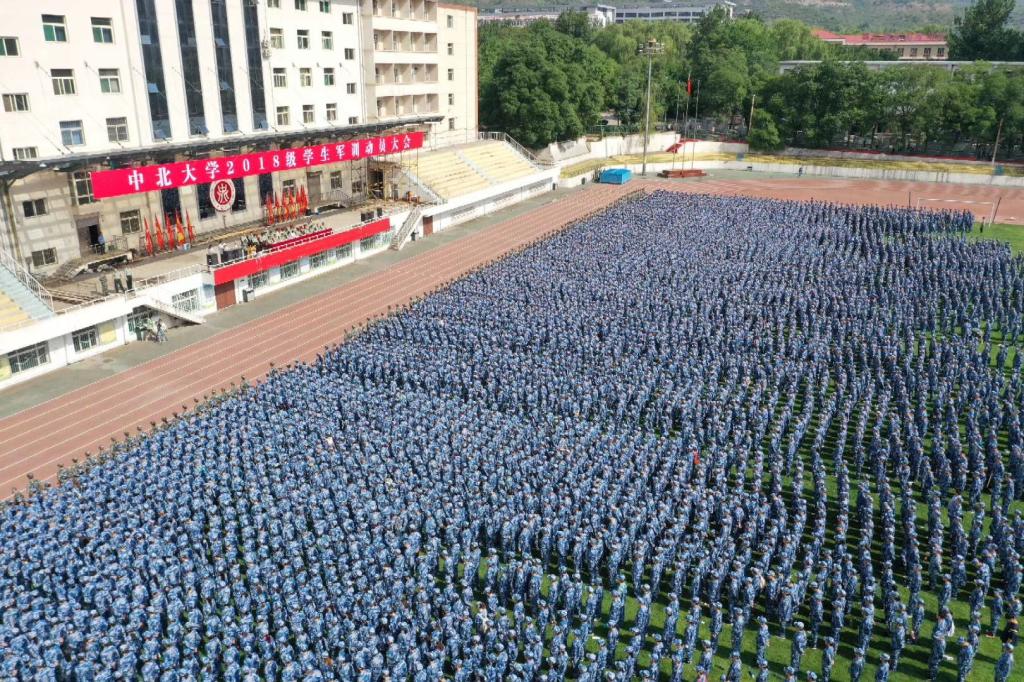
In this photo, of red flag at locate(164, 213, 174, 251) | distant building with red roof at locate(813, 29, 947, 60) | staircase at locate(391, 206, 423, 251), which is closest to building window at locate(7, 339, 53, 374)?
red flag at locate(164, 213, 174, 251)

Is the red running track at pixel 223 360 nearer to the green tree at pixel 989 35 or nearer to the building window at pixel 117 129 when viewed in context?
the building window at pixel 117 129

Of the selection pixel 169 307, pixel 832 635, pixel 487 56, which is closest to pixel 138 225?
pixel 169 307

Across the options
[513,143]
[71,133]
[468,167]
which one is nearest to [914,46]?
[513,143]

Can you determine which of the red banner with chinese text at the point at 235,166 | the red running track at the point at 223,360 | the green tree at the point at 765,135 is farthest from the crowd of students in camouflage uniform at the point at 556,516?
the green tree at the point at 765,135

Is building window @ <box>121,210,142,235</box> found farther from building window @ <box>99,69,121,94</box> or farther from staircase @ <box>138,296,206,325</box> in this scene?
staircase @ <box>138,296,206,325</box>

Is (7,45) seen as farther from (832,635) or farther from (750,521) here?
(832,635)

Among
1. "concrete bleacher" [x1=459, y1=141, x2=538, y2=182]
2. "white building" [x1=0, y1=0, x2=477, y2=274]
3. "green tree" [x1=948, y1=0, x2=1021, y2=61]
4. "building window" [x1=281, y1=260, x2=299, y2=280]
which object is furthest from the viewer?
"green tree" [x1=948, y1=0, x2=1021, y2=61]
